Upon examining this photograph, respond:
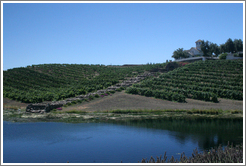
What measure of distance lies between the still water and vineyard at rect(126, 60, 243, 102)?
56.1 feet

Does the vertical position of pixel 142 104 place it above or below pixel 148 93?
below

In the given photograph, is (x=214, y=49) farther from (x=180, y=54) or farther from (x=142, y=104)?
(x=142, y=104)

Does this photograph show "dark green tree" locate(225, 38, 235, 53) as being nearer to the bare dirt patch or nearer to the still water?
the still water

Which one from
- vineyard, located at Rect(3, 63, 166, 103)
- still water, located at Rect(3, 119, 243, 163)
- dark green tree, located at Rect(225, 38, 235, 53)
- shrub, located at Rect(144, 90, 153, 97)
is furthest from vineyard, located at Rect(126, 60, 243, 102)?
dark green tree, located at Rect(225, 38, 235, 53)

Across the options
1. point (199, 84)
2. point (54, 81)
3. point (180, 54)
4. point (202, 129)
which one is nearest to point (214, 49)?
point (180, 54)

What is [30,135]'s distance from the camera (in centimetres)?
2584

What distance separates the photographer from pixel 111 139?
24531mm

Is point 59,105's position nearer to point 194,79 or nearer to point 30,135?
point 30,135

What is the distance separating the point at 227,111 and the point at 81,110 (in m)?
23.4

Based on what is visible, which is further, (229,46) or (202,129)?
(229,46)

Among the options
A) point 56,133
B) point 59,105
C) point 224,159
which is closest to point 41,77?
point 59,105

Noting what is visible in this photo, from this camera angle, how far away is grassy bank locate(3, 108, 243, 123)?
34.5 meters

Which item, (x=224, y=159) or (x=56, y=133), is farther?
(x=56, y=133)

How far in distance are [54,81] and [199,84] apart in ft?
136
